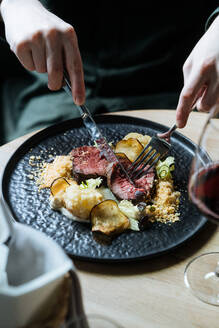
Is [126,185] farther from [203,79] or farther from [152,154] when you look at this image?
[203,79]

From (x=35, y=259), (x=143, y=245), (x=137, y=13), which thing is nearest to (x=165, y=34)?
(x=137, y=13)

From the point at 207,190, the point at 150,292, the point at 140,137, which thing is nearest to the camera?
the point at 207,190

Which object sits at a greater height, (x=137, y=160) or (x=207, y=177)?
(x=207, y=177)

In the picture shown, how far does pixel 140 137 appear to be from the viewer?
55.6 inches

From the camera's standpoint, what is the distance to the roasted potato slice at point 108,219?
3.43 ft

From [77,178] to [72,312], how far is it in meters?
0.70

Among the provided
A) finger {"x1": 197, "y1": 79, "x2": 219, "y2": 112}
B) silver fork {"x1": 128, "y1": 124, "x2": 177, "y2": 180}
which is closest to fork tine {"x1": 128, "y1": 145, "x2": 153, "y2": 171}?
silver fork {"x1": 128, "y1": 124, "x2": 177, "y2": 180}

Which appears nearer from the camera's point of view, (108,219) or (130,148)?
(108,219)

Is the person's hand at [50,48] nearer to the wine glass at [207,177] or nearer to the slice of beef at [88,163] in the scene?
the slice of beef at [88,163]

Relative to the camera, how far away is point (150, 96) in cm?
196

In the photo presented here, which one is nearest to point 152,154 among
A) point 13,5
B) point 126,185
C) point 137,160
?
point 137,160

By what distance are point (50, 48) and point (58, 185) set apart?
0.42 metres

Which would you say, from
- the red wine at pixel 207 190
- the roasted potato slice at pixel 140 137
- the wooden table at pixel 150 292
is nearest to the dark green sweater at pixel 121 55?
the roasted potato slice at pixel 140 137

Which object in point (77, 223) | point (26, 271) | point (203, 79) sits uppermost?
point (203, 79)
